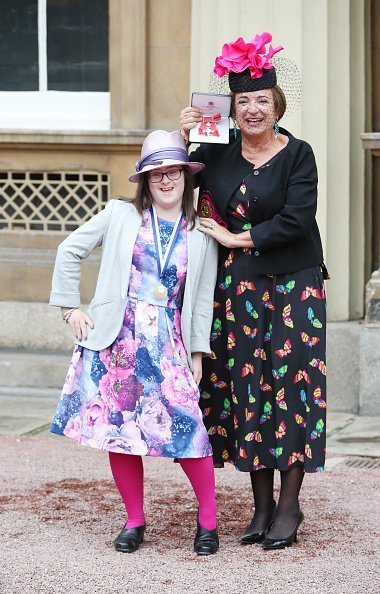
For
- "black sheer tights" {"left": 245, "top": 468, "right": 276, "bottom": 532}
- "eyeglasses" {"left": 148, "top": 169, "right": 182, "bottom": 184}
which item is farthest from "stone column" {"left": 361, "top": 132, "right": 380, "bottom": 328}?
"eyeglasses" {"left": 148, "top": 169, "right": 182, "bottom": 184}

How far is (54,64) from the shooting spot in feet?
33.3

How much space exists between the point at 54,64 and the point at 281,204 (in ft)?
16.5

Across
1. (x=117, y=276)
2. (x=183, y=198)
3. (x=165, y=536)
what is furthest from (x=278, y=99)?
(x=165, y=536)

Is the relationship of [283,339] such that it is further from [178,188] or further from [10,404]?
[10,404]

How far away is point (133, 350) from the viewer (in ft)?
18.0

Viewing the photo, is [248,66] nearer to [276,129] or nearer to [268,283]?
[276,129]

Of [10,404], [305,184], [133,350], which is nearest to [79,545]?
[133,350]

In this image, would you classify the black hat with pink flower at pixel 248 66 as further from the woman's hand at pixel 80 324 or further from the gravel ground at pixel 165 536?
the gravel ground at pixel 165 536

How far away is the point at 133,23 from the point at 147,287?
456 centimetres

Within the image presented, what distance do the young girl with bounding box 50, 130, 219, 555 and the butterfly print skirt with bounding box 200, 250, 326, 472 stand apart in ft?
0.47

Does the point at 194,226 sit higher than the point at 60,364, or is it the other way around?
the point at 194,226

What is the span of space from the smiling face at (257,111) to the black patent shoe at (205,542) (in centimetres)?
162

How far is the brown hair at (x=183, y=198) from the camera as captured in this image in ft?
18.1

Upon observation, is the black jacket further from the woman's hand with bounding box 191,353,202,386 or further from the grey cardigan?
the woman's hand with bounding box 191,353,202,386
